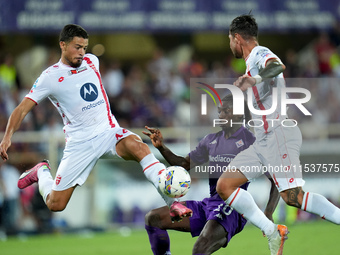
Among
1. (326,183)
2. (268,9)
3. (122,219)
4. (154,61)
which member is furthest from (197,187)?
(268,9)

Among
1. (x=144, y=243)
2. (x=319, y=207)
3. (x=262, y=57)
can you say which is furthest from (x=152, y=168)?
(x=144, y=243)

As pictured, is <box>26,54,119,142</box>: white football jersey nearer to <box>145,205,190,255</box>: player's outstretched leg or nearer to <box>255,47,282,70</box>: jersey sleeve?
<box>145,205,190,255</box>: player's outstretched leg

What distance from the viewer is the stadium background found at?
1433 centimetres

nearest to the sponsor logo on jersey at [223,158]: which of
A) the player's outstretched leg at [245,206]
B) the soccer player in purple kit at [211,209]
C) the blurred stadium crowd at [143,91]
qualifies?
the soccer player in purple kit at [211,209]

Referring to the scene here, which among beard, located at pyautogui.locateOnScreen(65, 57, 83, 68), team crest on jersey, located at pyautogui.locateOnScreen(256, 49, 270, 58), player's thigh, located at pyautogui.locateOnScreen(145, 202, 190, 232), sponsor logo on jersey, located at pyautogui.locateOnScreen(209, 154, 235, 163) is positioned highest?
team crest on jersey, located at pyautogui.locateOnScreen(256, 49, 270, 58)

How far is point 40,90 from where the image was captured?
26.0 feet

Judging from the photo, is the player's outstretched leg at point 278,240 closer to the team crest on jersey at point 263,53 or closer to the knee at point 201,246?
the knee at point 201,246

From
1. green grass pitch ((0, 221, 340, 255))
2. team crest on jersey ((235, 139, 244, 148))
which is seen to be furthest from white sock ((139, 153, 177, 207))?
green grass pitch ((0, 221, 340, 255))

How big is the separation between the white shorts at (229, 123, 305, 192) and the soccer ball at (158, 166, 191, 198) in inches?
21.5

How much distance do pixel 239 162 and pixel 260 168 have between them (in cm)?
24

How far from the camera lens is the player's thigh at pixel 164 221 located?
294 inches

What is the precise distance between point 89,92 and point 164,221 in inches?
72.7

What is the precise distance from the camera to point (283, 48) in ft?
65.2

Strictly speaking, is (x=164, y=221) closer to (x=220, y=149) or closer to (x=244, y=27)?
(x=220, y=149)
